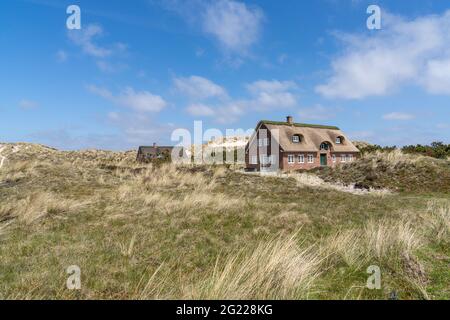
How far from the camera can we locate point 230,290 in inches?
159

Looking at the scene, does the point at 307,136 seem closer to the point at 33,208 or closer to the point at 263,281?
the point at 33,208

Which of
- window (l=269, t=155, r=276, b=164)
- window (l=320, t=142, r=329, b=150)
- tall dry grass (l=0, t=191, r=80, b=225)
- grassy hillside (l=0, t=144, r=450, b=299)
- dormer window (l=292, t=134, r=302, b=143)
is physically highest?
dormer window (l=292, t=134, r=302, b=143)

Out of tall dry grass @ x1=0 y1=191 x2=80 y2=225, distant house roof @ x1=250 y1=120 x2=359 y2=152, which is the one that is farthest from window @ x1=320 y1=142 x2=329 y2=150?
tall dry grass @ x1=0 y1=191 x2=80 y2=225

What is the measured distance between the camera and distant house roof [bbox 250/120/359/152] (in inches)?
1714

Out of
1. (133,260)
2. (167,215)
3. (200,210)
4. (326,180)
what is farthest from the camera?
(326,180)

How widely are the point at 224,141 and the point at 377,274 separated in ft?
303

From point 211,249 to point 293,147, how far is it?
37.5 metres

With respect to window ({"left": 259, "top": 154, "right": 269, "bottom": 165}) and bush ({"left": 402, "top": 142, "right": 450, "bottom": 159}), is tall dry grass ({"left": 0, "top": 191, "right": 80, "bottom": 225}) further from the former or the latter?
bush ({"left": 402, "top": 142, "right": 450, "bottom": 159})

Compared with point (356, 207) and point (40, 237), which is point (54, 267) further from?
point (356, 207)

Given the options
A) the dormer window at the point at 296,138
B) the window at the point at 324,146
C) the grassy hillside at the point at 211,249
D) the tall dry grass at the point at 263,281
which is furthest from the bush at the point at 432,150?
the tall dry grass at the point at 263,281

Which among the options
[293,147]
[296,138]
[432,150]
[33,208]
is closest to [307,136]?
[296,138]

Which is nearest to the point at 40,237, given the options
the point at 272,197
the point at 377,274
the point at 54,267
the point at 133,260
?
the point at 54,267

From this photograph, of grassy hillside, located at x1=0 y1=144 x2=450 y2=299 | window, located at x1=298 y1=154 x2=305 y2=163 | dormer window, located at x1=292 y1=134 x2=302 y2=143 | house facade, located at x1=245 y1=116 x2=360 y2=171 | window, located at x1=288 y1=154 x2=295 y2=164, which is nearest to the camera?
grassy hillside, located at x1=0 y1=144 x2=450 y2=299

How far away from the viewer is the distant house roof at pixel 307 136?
4353 cm
